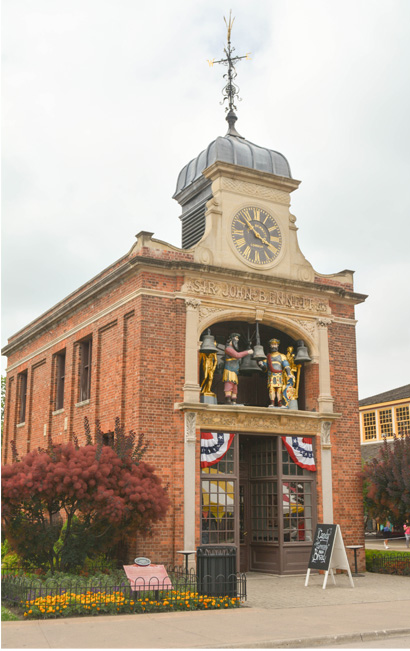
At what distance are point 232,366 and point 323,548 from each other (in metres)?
5.55

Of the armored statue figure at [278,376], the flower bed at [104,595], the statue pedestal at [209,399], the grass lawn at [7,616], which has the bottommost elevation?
the grass lawn at [7,616]

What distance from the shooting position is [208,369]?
761 inches

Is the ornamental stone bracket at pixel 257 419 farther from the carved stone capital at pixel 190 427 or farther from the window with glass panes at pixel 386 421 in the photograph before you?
the window with glass panes at pixel 386 421

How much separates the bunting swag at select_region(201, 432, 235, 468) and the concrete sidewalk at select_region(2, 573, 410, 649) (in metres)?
4.08

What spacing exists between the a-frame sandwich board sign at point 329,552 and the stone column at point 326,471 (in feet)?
9.28

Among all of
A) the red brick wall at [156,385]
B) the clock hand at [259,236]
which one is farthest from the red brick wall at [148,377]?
the clock hand at [259,236]

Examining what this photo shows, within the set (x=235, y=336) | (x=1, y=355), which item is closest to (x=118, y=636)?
(x=235, y=336)

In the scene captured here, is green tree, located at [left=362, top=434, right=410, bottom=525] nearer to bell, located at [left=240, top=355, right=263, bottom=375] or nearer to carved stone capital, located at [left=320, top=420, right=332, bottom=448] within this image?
carved stone capital, located at [left=320, top=420, right=332, bottom=448]

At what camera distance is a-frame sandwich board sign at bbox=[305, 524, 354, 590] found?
1633cm

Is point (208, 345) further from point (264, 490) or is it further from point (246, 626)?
point (246, 626)

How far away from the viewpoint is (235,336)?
1981cm

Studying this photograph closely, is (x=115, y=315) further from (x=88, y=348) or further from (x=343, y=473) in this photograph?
(x=343, y=473)

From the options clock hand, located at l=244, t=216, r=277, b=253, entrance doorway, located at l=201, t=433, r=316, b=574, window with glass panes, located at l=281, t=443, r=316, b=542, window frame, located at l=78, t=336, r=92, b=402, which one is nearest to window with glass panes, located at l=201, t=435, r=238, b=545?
entrance doorway, located at l=201, t=433, r=316, b=574

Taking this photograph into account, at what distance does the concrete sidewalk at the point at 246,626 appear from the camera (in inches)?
392
